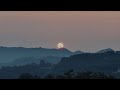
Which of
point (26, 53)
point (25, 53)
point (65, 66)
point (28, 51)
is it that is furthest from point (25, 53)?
point (65, 66)

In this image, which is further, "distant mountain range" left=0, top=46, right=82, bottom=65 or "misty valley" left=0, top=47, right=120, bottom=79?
"distant mountain range" left=0, top=46, right=82, bottom=65

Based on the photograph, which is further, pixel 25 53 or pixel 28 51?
pixel 25 53

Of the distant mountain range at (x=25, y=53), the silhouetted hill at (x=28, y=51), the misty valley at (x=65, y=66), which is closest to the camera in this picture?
the misty valley at (x=65, y=66)

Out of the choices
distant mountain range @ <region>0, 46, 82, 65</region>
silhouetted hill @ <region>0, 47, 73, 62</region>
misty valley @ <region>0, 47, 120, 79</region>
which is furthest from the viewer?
distant mountain range @ <region>0, 46, 82, 65</region>

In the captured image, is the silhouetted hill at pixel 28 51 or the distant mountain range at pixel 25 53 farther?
the distant mountain range at pixel 25 53

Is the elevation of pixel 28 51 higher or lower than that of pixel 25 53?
lower

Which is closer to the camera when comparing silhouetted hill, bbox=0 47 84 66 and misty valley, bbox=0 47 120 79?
misty valley, bbox=0 47 120 79

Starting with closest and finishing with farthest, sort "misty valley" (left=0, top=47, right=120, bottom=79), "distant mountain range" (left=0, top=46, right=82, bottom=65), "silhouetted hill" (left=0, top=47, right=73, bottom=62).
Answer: "misty valley" (left=0, top=47, right=120, bottom=79)
"silhouetted hill" (left=0, top=47, right=73, bottom=62)
"distant mountain range" (left=0, top=46, right=82, bottom=65)

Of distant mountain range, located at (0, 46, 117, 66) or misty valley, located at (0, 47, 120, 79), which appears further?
distant mountain range, located at (0, 46, 117, 66)

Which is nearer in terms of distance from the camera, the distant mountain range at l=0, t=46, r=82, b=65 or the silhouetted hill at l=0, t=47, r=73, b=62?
the silhouetted hill at l=0, t=47, r=73, b=62

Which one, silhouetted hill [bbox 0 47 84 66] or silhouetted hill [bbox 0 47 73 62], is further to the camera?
silhouetted hill [bbox 0 47 84 66]

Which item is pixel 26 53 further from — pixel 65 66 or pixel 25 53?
pixel 65 66
